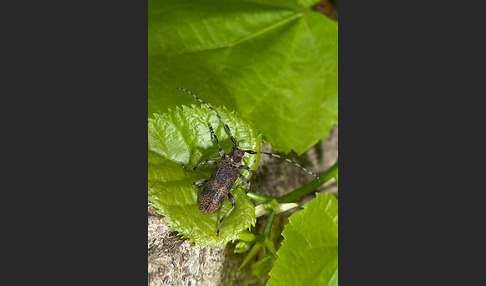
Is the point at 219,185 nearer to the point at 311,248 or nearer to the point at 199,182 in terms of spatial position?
the point at 199,182

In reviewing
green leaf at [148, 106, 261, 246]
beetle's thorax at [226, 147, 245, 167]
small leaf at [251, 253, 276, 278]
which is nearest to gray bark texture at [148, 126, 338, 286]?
small leaf at [251, 253, 276, 278]

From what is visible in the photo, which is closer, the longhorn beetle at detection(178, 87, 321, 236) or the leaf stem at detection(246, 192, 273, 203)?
the longhorn beetle at detection(178, 87, 321, 236)

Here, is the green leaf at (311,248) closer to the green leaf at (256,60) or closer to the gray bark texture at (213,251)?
the gray bark texture at (213,251)

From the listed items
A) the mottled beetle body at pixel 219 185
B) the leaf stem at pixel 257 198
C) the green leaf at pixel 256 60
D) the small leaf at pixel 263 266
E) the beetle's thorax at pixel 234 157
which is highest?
the green leaf at pixel 256 60

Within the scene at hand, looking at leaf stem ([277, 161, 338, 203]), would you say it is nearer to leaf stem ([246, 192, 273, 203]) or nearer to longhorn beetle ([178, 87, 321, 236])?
leaf stem ([246, 192, 273, 203])

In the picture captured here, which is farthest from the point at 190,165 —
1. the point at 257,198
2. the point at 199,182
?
the point at 257,198

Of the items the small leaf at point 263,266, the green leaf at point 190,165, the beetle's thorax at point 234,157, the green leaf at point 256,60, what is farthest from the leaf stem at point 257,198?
the green leaf at point 256,60
